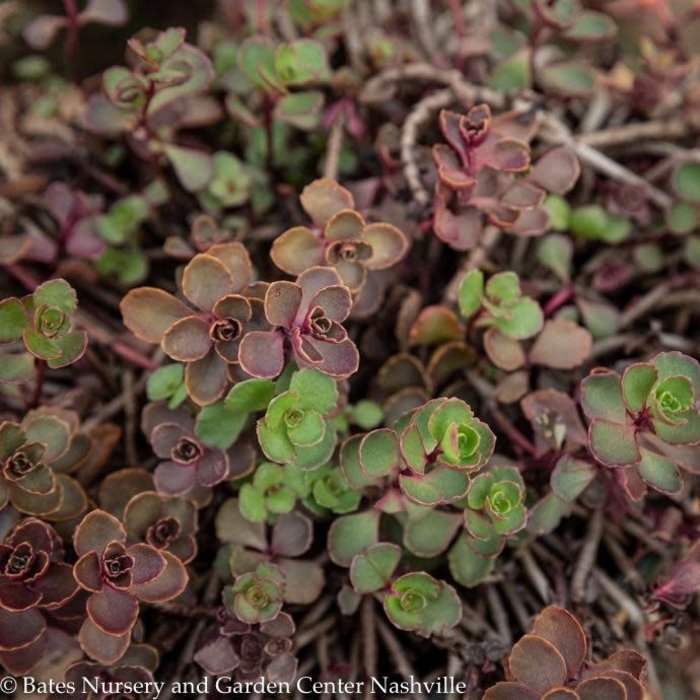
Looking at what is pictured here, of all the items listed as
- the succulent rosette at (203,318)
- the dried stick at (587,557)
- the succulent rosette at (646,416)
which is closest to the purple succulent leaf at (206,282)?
the succulent rosette at (203,318)

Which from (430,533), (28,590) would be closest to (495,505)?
(430,533)

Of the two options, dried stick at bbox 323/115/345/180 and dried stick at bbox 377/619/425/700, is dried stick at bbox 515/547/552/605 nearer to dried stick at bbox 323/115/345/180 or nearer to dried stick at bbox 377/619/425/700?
dried stick at bbox 377/619/425/700

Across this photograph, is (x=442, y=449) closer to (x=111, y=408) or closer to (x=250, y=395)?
(x=250, y=395)

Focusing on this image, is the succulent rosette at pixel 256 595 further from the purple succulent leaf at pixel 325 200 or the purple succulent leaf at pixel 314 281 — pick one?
the purple succulent leaf at pixel 325 200

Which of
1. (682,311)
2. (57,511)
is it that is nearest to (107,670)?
(57,511)

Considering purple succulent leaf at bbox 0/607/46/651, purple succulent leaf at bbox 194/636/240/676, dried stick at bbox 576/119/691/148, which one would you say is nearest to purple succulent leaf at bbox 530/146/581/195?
dried stick at bbox 576/119/691/148

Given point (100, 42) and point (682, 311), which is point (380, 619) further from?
point (100, 42)
